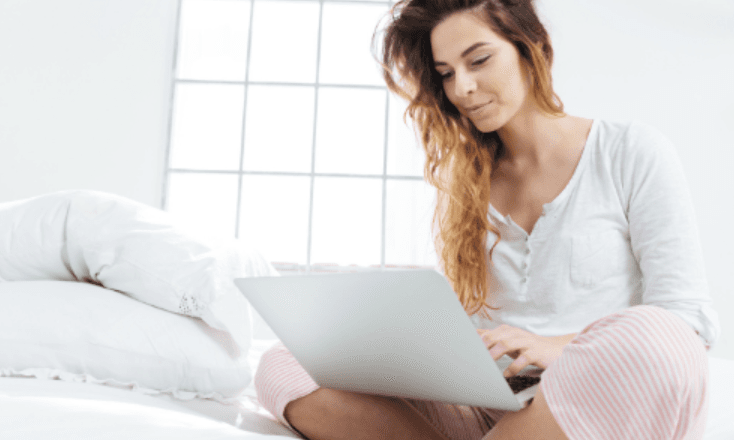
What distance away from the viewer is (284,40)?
3031 mm

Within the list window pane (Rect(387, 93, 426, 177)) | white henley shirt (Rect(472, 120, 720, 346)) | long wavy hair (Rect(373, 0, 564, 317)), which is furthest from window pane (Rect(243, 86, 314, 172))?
white henley shirt (Rect(472, 120, 720, 346))

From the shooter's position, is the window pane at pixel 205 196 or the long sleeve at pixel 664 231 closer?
the long sleeve at pixel 664 231

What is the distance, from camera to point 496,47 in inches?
42.2

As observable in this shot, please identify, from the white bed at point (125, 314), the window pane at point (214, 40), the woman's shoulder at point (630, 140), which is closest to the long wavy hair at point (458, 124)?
the woman's shoulder at point (630, 140)

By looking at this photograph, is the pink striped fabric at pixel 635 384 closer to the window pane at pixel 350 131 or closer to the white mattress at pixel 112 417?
the white mattress at pixel 112 417

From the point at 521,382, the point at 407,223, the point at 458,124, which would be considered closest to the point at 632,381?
the point at 521,382

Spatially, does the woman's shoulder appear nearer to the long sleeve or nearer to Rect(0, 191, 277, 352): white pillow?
the long sleeve

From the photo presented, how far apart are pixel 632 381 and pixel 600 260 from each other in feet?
1.61

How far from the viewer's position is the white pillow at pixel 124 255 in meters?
0.95

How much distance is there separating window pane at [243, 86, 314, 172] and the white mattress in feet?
7.03

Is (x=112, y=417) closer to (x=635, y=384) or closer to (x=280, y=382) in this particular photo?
(x=280, y=382)

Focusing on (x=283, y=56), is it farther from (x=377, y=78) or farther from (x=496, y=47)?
(x=496, y=47)

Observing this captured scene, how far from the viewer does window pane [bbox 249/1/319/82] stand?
3.02 m

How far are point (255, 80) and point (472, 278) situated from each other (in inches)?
88.2
